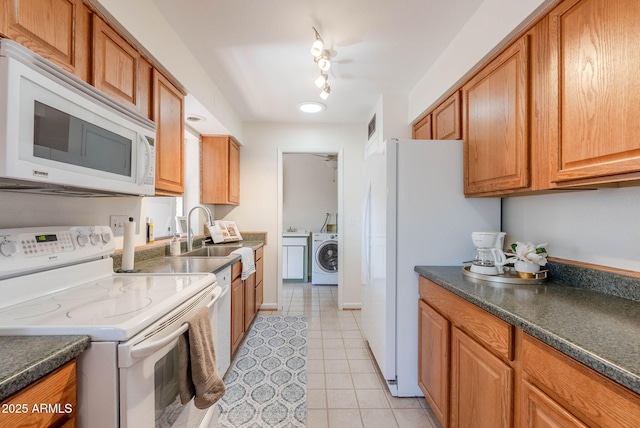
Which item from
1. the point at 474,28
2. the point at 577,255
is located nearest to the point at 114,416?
the point at 577,255

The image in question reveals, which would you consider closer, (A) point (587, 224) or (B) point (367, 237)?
(A) point (587, 224)

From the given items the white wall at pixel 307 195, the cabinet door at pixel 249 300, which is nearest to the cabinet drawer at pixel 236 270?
the cabinet door at pixel 249 300

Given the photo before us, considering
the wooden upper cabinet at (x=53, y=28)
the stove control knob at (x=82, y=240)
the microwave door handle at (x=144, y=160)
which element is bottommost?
the stove control knob at (x=82, y=240)

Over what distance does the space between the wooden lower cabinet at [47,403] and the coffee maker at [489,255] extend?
1.64 metres

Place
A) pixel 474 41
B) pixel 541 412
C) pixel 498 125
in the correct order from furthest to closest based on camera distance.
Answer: pixel 474 41
pixel 498 125
pixel 541 412

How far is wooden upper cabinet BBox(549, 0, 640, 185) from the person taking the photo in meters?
0.91

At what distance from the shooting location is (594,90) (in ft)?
3.34

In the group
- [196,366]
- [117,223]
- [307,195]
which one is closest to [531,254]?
[196,366]

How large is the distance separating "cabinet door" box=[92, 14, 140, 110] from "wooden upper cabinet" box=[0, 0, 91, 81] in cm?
4

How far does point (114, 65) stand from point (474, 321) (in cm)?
195

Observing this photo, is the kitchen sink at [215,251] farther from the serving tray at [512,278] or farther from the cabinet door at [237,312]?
the serving tray at [512,278]

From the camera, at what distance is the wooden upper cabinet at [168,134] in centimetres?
173

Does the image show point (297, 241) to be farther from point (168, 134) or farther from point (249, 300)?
point (168, 134)

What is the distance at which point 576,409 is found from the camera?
0.74 metres
